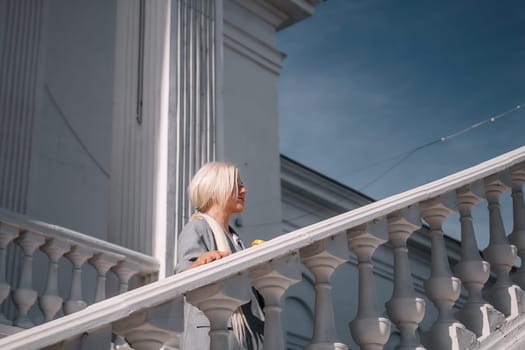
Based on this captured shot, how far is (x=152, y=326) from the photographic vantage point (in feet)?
8.75

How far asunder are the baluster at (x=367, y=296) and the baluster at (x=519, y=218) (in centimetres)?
100

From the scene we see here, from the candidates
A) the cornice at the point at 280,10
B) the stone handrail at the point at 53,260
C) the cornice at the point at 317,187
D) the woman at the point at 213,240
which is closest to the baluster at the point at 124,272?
the stone handrail at the point at 53,260

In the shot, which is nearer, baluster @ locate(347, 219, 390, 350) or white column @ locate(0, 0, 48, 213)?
baluster @ locate(347, 219, 390, 350)

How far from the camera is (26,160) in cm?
718

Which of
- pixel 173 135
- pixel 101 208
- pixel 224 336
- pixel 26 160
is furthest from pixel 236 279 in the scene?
pixel 101 208

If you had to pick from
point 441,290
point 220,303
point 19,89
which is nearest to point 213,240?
point 220,303

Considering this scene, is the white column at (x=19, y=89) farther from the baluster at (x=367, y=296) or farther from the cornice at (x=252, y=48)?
the baluster at (x=367, y=296)

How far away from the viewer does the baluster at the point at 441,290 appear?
12.2 ft

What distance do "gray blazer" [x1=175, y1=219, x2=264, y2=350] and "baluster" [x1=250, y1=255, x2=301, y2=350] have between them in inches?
4.3

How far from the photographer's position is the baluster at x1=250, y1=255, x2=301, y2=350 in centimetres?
314

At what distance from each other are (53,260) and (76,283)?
21cm

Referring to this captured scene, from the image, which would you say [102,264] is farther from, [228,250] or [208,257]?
[208,257]

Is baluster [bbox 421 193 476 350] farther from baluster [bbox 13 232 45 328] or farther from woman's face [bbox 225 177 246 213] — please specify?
baluster [bbox 13 232 45 328]

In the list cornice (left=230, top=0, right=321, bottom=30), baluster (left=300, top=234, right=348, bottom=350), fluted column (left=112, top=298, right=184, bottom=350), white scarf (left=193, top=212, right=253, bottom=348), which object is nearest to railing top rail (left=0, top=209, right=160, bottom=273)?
white scarf (left=193, top=212, right=253, bottom=348)
